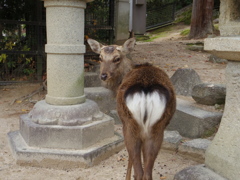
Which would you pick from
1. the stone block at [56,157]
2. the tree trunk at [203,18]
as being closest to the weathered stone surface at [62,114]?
the stone block at [56,157]

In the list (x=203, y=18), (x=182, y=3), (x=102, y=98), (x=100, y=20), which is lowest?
(x=102, y=98)

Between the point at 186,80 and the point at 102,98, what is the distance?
5.67ft

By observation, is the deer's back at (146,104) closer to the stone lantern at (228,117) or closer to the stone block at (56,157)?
the stone lantern at (228,117)

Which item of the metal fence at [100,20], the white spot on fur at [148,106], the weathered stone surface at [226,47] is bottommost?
the white spot on fur at [148,106]

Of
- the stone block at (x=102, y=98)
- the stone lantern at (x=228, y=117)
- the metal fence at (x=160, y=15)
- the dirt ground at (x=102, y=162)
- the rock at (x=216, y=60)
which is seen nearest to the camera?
the stone lantern at (x=228, y=117)

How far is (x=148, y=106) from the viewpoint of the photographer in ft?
7.70

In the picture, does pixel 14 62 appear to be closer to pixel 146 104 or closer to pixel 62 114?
pixel 62 114

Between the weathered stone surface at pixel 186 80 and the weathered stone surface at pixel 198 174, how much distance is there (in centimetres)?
312

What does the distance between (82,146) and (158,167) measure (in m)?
1.02

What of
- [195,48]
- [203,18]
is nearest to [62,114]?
[195,48]

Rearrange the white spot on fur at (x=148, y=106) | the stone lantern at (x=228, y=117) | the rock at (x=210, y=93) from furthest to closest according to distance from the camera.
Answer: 1. the rock at (x=210, y=93)
2. the stone lantern at (x=228, y=117)
3. the white spot on fur at (x=148, y=106)

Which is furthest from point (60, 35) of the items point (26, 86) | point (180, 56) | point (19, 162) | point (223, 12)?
point (180, 56)

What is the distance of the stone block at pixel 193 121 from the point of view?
438 cm

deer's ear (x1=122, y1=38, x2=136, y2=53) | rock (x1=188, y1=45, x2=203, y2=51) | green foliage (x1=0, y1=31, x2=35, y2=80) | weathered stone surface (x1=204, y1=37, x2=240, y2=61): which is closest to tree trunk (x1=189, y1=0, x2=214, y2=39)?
rock (x1=188, y1=45, x2=203, y2=51)
